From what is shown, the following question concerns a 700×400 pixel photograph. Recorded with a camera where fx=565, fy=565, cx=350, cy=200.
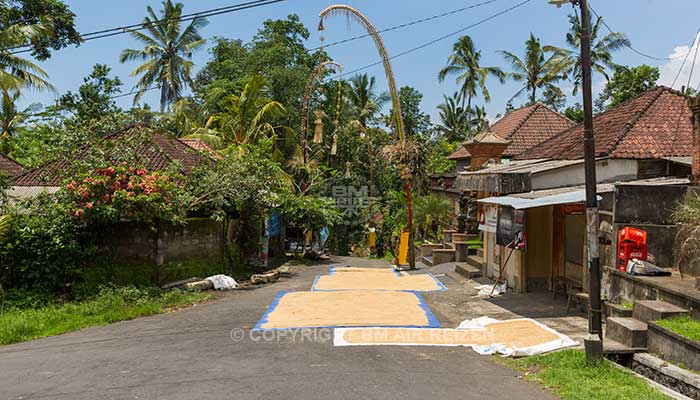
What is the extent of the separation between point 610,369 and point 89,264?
476 inches

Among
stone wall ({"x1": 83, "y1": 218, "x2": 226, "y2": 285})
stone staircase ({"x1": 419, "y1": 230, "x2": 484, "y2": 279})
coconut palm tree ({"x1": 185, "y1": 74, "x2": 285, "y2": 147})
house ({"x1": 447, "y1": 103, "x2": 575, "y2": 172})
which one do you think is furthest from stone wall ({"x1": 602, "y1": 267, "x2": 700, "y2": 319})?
coconut palm tree ({"x1": 185, "y1": 74, "x2": 285, "y2": 147})

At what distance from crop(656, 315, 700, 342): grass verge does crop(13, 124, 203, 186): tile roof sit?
42.5 feet

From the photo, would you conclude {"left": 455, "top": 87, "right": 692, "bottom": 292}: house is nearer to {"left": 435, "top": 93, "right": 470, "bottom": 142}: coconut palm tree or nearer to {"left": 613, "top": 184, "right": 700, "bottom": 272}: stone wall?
{"left": 613, "top": 184, "right": 700, "bottom": 272}: stone wall

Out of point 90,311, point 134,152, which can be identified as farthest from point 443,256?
point 90,311

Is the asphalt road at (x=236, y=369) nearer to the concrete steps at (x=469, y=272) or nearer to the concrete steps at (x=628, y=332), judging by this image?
the concrete steps at (x=628, y=332)

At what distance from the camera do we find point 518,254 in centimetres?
1411

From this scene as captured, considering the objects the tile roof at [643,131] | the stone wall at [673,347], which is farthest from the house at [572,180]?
the stone wall at [673,347]

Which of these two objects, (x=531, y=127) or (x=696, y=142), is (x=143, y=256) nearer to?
(x=696, y=142)

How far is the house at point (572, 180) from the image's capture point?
1200 centimetres

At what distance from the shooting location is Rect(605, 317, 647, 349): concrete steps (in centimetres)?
796

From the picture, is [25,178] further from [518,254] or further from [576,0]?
[576,0]

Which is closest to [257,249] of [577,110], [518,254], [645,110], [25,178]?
[25,178]

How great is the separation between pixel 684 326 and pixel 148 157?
15680mm

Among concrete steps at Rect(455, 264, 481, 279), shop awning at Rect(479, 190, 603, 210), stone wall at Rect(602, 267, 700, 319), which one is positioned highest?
shop awning at Rect(479, 190, 603, 210)
